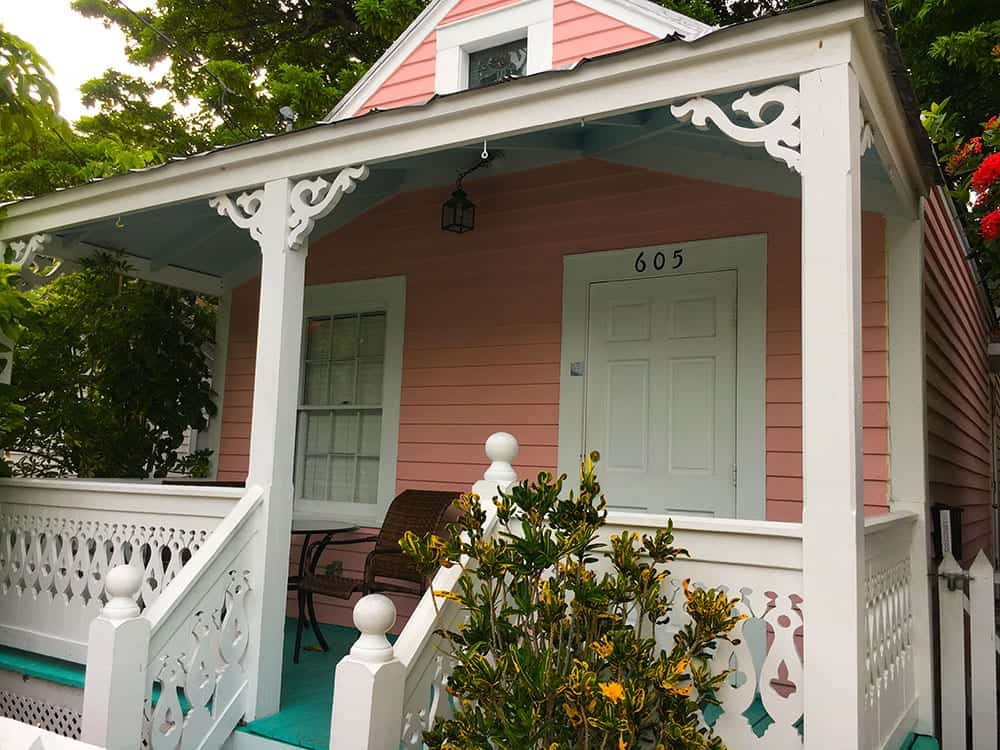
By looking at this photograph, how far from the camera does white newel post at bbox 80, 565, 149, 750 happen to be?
3.04 metres

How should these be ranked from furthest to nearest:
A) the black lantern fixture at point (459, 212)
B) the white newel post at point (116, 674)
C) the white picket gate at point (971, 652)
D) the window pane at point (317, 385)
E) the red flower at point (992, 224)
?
the window pane at point (317, 385) → the black lantern fixture at point (459, 212) → the red flower at point (992, 224) → the white picket gate at point (971, 652) → the white newel post at point (116, 674)

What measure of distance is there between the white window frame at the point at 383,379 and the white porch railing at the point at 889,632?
316 cm

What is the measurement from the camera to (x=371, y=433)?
19.5ft

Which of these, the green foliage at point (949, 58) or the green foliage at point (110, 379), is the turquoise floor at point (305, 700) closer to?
the green foliage at point (110, 379)

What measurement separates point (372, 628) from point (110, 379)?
15.4 ft

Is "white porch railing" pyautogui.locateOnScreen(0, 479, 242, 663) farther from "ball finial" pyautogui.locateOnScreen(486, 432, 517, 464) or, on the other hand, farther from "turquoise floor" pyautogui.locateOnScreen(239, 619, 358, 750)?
"ball finial" pyautogui.locateOnScreen(486, 432, 517, 464)

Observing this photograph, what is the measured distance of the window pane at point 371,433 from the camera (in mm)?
5887

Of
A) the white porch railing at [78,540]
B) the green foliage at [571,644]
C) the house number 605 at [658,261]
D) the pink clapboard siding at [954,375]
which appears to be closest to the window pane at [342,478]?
the white porch railing at [78,540]

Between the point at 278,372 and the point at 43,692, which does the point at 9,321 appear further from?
the point at 43,692

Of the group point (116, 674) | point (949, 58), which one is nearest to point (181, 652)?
point (116, 674)

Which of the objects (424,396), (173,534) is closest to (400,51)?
(424,396)

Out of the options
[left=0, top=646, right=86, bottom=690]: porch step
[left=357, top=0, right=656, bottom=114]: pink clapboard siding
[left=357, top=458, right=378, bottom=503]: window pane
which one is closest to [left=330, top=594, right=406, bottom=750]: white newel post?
[left=0, top=646, right=86, bottom=690]: porch step

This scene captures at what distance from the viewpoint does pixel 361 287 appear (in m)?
6.05

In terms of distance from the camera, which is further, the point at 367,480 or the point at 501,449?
the point at 367,480
